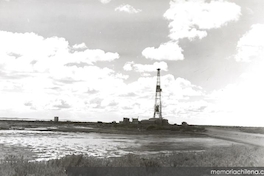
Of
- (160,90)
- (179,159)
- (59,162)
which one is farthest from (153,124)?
(59,162)

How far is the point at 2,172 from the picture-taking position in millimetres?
11641

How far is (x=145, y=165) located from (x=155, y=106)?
5948 cm

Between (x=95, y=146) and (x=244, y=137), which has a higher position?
(x=95, y=146)

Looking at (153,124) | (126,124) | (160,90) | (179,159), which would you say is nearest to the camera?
(179,159)

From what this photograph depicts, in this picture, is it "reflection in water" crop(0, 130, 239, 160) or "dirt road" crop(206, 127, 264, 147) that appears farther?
"dirt road" crop(206, 127, 264, 147)

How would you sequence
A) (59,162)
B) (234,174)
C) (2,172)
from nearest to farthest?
(2,172) → (234,174) → (59,162)

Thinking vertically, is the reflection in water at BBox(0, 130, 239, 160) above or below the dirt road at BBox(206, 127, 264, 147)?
above

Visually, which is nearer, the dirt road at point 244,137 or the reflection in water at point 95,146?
the reflection in water at point 95,146

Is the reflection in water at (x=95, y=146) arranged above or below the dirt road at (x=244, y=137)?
above

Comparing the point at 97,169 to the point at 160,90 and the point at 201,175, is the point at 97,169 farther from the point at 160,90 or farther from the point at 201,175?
the point at 160,90

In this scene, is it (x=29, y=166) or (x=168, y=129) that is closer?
(x=29, y=166)

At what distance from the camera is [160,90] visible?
235ft

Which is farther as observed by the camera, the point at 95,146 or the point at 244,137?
the point at 244,137

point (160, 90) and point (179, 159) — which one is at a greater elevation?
point (160, 90)
